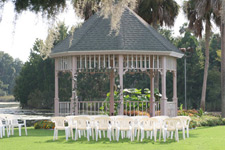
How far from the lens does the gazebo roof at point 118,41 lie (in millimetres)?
19984

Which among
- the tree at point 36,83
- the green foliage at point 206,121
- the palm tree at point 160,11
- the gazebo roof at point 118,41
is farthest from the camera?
the tree at point 36,83

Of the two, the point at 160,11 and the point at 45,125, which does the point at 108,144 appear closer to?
the point at 45,125

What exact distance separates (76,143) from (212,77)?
38.6m

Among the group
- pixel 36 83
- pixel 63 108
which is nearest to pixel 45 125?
pixel 63 108

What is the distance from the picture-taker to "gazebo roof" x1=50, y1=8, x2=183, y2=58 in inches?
787

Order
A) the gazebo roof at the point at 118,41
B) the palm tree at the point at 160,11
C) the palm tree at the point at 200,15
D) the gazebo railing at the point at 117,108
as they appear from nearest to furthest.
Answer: the gazebo roof at the point at 118,41 → the gazebo railing at the point at 117,108 → the palm tree at the point at 200,15 → the palm tree at the point at 160,11

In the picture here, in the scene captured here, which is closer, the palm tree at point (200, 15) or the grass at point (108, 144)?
the grass at point (108, 144)

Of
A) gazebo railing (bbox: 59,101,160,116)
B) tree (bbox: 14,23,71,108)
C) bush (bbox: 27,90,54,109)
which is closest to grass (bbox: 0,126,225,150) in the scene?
gazebo railing (bbox: 59,101,160,116)

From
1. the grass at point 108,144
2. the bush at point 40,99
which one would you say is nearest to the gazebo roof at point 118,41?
the grass at point 108,144

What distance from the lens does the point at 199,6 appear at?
28641mm

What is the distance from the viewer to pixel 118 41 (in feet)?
66.8

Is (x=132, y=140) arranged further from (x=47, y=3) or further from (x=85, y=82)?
(x=47, y=3)

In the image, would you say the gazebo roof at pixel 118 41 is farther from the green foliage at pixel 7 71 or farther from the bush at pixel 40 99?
the green foliage at pixel 7 71

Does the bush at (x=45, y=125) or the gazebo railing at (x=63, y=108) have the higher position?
the gazebo railing at (x=63, y=108)
